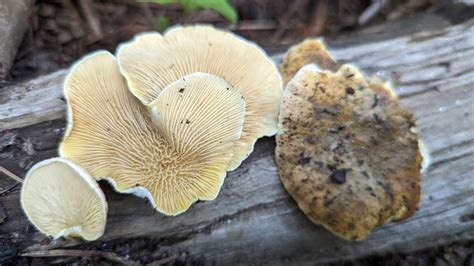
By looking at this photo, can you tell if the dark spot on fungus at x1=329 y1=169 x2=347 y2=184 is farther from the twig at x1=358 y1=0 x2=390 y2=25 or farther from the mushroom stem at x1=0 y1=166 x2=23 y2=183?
the twig at x1=358 y1=0 x2=390 y2=25

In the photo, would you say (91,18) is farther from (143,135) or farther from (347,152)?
(347,152)

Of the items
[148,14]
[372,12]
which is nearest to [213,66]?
[148,14]

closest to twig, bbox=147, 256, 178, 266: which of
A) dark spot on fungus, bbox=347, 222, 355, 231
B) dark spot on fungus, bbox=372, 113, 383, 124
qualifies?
dark spot on fungus, bbox=347, 222, 355, 231

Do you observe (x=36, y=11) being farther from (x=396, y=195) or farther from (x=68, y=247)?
(x=396, y=195)

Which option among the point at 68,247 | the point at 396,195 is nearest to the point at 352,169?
the point at 396,195

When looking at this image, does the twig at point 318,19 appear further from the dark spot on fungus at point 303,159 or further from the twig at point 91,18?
the dark spot on fungus at point 303,159

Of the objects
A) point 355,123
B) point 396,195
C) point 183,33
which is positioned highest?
point 183,33

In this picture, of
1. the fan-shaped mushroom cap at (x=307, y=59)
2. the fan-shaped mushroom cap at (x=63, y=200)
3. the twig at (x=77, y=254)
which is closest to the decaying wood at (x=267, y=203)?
the twig at (x=77, y=254)

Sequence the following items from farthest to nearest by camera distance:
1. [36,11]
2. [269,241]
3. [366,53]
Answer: [36,11]
[366,53]
[269,241]
